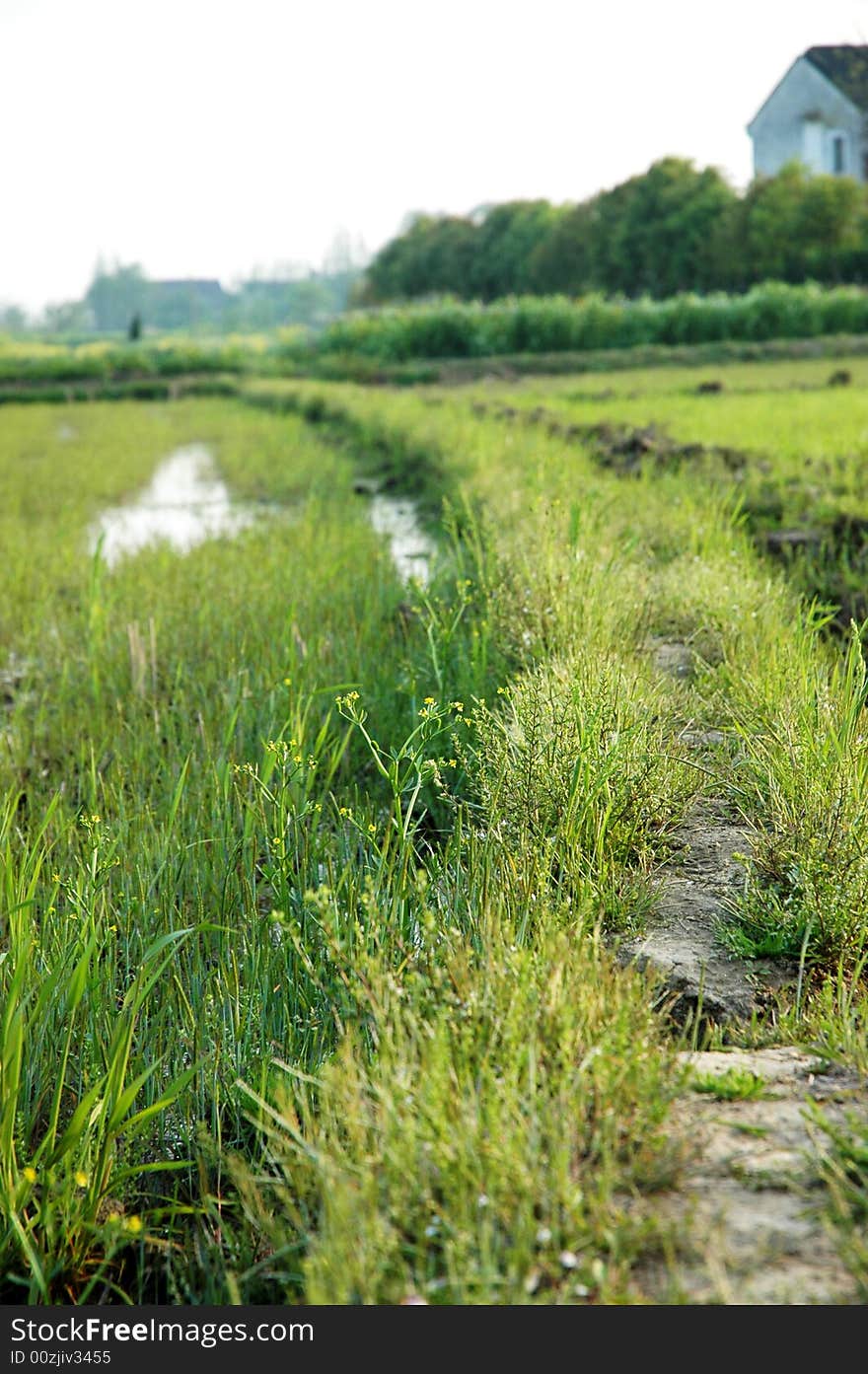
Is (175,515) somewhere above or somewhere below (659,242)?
below

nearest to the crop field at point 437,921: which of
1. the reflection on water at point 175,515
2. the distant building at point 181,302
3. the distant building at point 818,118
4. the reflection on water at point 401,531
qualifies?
the reflection on water at point 401,531

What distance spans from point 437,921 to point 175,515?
713 centimetres

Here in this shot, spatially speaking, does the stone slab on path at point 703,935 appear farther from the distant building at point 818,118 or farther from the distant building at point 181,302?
the distant building at point 181,302

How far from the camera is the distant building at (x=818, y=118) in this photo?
28.5m

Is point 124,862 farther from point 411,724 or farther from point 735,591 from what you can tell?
point 735,591

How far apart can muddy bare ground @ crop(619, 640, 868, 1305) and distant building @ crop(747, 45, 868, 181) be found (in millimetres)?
30835

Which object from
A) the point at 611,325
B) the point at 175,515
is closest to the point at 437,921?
the point at 175,515

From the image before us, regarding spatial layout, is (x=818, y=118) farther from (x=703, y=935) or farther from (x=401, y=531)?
(x=703, y=935)

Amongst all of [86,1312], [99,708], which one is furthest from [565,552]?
[86,1312]

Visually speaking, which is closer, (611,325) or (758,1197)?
(758,1197)

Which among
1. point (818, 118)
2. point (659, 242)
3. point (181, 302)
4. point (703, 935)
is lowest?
point (703, 935)

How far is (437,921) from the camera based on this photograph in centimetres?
203

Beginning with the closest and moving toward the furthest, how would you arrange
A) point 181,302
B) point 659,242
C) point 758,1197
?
point 758,1197 → point 659,242 → point 181,302

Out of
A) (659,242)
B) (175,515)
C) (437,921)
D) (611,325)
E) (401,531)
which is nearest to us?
(437,921)
